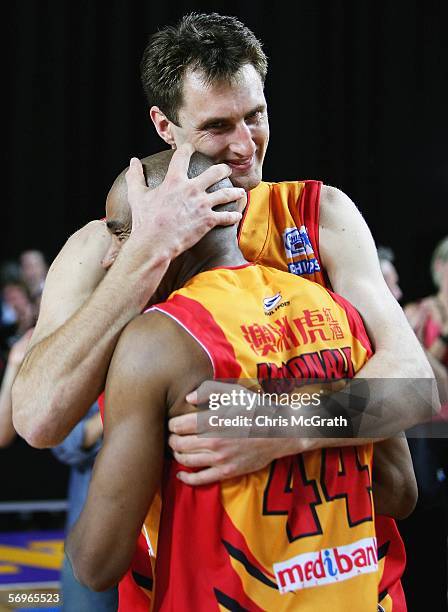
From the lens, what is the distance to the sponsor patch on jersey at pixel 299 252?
204 centimetres

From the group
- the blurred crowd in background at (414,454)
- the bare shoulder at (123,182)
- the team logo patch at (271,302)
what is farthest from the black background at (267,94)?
the team logo patch at (271,302)

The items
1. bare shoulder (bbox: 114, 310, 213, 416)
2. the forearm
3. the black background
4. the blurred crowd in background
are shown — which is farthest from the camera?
the black background

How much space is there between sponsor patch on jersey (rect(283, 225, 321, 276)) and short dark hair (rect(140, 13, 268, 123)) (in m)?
0.42

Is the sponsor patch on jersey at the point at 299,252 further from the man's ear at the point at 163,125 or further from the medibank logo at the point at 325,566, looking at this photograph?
the medibank logo at the point at 325,566

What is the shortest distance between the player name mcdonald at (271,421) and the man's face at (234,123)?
2.63 ft

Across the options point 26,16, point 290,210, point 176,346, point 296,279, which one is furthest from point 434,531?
point 26,16

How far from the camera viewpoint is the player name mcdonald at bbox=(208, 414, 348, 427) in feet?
4.64

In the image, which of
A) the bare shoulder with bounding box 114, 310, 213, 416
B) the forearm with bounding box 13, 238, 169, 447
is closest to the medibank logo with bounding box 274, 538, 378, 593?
the bare shoulder with bounding box 114, 310, 213, 416

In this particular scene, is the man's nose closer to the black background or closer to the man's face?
the man's face

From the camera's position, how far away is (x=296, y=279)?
1547 mm

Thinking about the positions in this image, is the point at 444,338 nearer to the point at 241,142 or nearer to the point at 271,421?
the point at 241,142

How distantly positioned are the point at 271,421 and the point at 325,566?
0.87 ft

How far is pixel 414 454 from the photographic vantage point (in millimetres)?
2822

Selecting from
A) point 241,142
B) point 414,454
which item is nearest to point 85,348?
point 241,142
